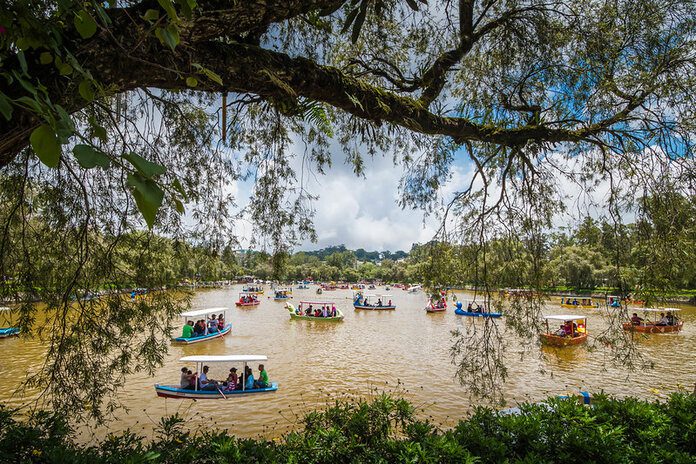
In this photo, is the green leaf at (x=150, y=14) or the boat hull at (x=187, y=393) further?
the boat hull at (x=187, y=393)

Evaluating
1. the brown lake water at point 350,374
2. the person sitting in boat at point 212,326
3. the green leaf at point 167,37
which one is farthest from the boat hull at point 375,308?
the green leaf at point 167,37

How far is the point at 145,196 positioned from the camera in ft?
2.12

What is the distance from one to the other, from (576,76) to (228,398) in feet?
34.7

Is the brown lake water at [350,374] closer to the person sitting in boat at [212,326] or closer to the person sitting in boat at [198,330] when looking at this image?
the person sitting in boat at [212,326]

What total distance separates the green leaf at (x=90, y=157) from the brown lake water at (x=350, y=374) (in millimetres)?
6478

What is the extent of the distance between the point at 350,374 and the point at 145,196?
13127 millimetres

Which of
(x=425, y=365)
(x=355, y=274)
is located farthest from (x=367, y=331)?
(x=355, y=274)

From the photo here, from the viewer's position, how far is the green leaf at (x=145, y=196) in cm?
64

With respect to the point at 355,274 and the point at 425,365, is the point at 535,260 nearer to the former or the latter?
the point at 425,365

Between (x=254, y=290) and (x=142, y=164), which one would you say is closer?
(x=142, y=164)

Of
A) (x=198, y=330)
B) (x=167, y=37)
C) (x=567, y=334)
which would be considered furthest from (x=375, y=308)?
(x=167, y=37)

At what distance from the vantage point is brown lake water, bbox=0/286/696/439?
363 inches

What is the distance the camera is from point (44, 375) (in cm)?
479

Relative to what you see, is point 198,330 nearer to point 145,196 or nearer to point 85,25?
point 85,25
